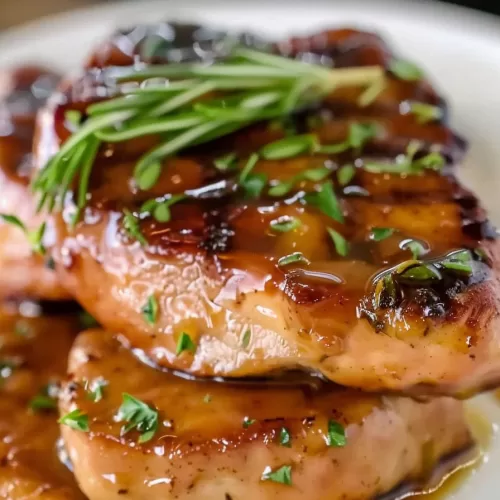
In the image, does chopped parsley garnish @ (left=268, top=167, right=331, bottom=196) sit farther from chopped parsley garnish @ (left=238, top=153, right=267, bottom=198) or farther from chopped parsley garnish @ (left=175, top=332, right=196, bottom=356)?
chopped parsley garnish @ (left=175, top=332, right=196, bottom=356)

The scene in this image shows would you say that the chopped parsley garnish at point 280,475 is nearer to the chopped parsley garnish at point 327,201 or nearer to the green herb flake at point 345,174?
the chopped parsley garnish at point 327,201

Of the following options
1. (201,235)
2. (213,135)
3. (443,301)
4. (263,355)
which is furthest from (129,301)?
(443,301)

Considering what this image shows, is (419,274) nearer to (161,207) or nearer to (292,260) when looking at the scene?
(292,260)

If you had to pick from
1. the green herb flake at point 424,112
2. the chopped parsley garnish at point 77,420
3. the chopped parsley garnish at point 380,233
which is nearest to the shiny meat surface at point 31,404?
the chopped parsley garnish at point 77,420

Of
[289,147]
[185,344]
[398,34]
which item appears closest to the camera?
[185,344]

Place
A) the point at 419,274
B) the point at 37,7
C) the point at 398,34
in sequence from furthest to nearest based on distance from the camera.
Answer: the point at 37,7 → the point at 398,34 → the point at 419,274

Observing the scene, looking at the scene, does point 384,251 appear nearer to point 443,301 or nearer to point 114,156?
point 443,301

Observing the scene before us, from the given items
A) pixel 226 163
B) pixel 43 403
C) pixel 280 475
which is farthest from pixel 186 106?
pixel 280 475
